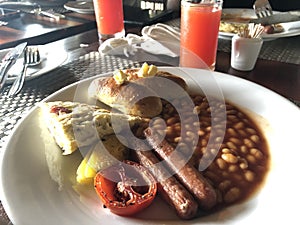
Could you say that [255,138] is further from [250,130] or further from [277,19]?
[277,19]

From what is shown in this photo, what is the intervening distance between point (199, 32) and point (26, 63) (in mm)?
689

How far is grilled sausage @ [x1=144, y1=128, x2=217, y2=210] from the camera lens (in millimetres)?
691

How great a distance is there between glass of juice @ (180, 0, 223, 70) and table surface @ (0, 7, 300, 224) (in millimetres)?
73

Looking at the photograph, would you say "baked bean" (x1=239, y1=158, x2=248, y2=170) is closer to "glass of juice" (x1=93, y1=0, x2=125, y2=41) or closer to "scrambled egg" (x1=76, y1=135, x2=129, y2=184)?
"scrambled egg" (x1=76, y1=135, x2=129, y2=184)

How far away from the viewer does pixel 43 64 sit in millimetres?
1298

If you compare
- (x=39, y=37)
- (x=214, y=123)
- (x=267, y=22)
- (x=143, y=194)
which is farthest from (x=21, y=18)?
(x=143, y=194)

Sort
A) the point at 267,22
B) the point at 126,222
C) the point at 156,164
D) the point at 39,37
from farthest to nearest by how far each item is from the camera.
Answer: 1. the point at 39,37
2. the point at 267,22
3. the point at 156,164
4. the point at 126,222

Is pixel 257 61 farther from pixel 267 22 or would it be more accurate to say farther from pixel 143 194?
pixel 143 194

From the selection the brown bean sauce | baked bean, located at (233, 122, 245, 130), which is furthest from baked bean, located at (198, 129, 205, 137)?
baked bean, located at (233, 122, 245, 130)

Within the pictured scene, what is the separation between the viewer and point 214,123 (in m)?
1.00

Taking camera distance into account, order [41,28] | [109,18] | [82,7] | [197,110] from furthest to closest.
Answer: [82,7] < [41,28] < [109,18] < [197,110]

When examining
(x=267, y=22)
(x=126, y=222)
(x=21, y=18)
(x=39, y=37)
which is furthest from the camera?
(x=21, y=18)

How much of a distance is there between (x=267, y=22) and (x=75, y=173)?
1.32 meters

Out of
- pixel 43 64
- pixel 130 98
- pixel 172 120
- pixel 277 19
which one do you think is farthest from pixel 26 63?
pixel 277 19
